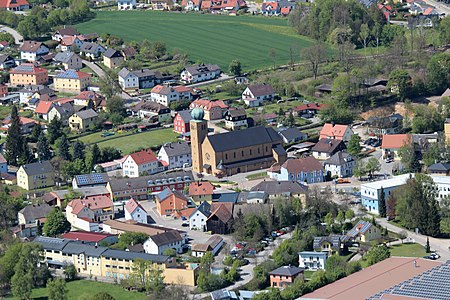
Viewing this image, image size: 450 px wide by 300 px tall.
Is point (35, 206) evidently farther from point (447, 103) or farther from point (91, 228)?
point (447, 103)

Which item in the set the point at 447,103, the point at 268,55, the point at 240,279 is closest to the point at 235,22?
the point at 268,55

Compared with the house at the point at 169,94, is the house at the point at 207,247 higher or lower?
lower

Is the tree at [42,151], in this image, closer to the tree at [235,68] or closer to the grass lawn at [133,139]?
the grass lawn at [133,139]

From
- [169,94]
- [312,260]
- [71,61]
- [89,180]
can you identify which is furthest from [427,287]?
[71,61]

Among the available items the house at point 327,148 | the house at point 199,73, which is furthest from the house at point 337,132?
the house at point 199,73

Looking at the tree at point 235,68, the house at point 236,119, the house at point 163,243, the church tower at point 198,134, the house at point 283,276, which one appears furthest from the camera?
the tree at point 235,68

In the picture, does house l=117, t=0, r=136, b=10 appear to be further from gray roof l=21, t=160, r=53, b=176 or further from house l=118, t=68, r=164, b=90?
gray roof l=21, t=160, r=53, b=176

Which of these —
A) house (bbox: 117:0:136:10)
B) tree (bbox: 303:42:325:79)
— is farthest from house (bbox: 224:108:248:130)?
house (bbox: 117:0:136:10)
